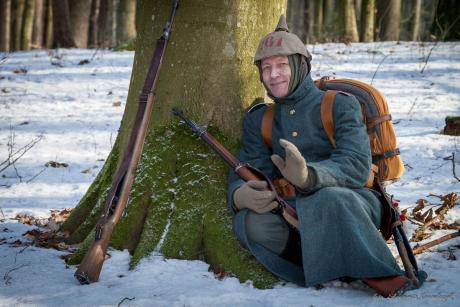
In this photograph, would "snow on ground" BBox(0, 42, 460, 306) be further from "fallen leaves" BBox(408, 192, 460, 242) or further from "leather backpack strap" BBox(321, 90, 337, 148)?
"leather backpack strap" BBox(321, 90, 337, 148)

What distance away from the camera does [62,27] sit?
14586mm

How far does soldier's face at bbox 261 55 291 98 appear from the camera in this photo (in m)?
3.38

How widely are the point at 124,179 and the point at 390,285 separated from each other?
1738 mm

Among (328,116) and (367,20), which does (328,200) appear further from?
(367,20)

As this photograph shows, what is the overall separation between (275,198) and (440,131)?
4253mm

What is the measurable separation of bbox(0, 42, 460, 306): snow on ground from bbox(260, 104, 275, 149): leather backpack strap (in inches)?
38.4

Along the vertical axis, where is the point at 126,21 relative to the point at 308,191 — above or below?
above

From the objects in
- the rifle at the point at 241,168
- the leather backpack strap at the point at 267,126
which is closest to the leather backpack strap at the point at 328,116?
the leather backpack strap at the point at 267,126

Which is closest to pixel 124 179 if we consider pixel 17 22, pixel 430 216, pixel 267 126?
pixel 267 126

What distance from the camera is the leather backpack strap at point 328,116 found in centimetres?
329

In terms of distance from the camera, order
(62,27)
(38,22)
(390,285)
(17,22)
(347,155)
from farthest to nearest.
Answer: (38,22), (17,22), (62,27), (347,155), (390,285)

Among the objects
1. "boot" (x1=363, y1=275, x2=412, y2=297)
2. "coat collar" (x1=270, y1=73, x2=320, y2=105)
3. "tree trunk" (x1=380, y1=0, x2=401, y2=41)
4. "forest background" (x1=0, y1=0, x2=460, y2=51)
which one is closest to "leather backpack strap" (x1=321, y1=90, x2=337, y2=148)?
"coat collar" (x1=270, y1=73, x2=320, y2=105)

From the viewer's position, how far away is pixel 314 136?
335cm

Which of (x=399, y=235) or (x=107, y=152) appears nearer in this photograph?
(x=399, y=235)
